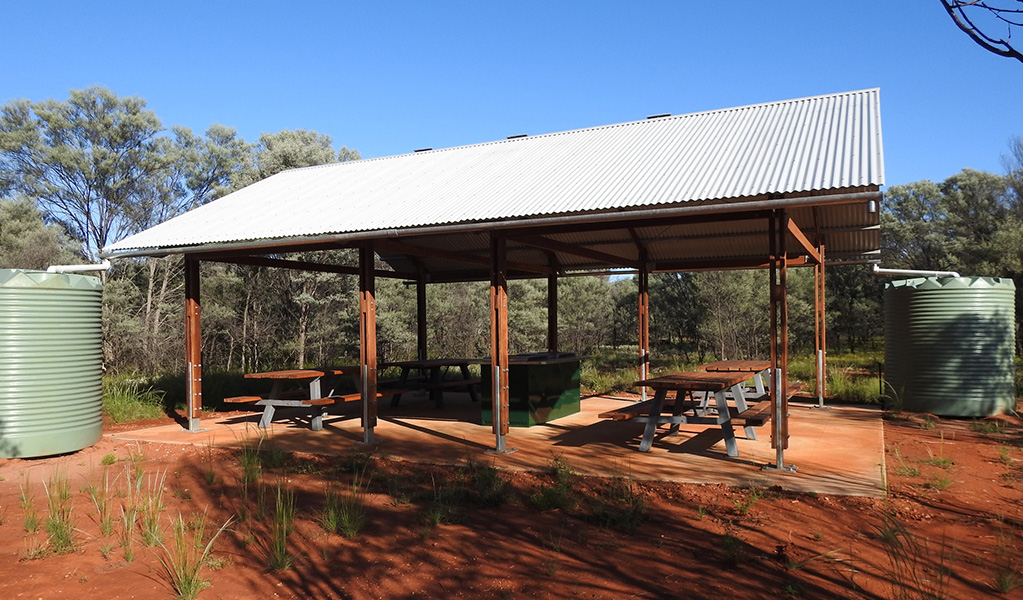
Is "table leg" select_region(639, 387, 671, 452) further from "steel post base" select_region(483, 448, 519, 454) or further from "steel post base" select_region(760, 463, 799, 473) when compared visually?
"steel post base" select_region(483, 448, 519, 454)

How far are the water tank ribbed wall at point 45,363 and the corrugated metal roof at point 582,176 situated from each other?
172cm

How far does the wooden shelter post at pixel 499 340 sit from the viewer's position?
24.0 feet

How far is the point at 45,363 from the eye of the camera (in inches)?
292

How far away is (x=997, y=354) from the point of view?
930cm

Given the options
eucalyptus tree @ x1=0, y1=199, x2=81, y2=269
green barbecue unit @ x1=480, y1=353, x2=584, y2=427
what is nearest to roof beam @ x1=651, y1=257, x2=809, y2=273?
green barbecue unit @ x1=480, y1=353, x2=584, y2=427

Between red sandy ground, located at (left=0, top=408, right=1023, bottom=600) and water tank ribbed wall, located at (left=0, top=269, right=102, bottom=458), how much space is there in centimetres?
137

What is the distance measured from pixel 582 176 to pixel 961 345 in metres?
5.69

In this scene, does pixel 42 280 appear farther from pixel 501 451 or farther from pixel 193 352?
pixel 501 451

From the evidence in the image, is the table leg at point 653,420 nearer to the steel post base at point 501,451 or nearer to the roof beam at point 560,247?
the steel post base at point 501,451

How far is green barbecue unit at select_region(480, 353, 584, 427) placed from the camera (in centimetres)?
909

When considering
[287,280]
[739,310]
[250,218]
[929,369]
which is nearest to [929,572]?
[929,369]

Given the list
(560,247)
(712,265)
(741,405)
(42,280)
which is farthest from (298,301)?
(741,405)

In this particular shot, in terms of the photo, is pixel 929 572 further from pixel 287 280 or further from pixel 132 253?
pixel 287 280

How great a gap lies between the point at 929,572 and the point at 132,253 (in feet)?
31.1
